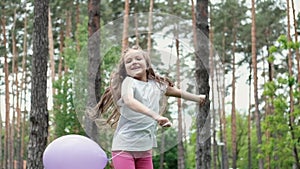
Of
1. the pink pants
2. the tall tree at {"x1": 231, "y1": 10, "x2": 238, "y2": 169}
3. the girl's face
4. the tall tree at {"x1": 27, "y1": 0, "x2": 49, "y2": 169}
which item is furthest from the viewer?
the tall tree at {"x1": 231, "y1": 10, "x2": 238, "y2": 169}

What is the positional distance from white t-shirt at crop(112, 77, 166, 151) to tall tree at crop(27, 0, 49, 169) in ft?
19.2

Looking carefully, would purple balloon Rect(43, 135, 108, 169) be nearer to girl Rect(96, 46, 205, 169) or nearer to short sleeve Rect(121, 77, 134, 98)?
girl Rect(96, 46, 205, 169)

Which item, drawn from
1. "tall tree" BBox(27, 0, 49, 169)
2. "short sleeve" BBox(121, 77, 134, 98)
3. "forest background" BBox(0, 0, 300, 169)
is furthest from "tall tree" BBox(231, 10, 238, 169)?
"short sleeve" BBox(121, 77, 134, 98)

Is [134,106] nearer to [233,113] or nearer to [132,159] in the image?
[132,159]

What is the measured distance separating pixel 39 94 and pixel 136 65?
6.05m

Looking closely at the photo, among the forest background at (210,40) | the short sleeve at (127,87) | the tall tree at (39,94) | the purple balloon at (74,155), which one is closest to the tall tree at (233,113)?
Result: the forest background at (210,40)

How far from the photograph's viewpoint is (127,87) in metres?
3.74

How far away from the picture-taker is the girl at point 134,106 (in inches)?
147

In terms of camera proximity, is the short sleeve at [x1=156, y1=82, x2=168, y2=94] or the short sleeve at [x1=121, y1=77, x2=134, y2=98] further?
the short sleeve at [x1=156, y1=82, x2=168, y2=94]

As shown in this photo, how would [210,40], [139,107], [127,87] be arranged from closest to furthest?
[139,107] < [127,87] < [210,40]

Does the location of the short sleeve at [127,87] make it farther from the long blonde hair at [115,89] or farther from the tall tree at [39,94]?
the tall tree at [39,94]

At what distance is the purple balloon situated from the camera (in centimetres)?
388

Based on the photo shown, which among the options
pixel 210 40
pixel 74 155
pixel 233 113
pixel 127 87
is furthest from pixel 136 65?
pixel 233 113

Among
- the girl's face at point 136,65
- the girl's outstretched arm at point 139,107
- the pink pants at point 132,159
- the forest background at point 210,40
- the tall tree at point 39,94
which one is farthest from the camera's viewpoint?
the forest background at point 210,40
